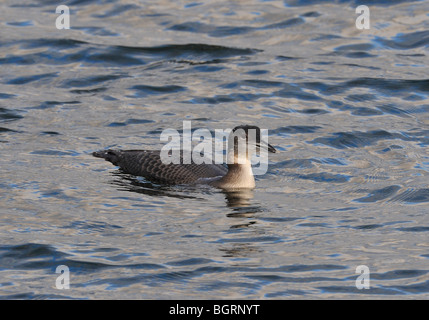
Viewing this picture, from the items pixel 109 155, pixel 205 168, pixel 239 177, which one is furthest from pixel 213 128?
pixel 239 177

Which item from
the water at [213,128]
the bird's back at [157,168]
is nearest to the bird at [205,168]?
the bird's back at [157,168]

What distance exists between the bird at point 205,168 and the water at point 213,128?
214 mm

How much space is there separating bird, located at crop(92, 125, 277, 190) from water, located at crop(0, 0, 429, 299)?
0.21 m

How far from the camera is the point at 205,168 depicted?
40.4ft

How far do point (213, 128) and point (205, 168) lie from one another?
192 cm

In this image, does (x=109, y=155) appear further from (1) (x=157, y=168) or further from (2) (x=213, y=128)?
(2) (x=213, y=128)

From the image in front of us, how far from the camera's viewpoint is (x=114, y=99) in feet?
50.4

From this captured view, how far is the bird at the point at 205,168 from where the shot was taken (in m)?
11.9

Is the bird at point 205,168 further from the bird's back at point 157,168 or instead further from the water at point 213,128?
the water at point 213,128

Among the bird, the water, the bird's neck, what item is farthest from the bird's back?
the bird's neck

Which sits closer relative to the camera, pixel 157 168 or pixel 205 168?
pixel 157 168
